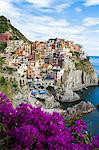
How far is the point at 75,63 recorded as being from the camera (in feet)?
317

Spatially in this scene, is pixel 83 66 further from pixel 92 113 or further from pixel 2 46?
pixel 92 113

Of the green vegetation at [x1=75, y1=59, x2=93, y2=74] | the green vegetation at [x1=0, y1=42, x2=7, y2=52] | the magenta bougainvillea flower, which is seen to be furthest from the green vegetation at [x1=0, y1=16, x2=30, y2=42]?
the magenta bougainvillea flower

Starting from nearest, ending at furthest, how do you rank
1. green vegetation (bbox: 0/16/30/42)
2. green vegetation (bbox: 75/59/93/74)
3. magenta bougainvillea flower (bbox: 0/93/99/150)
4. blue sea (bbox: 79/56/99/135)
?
magenta bougainvillea flower (bbox: 0/93/99/150), blue sea (bbox: 79/56/99/135), green vegetation (bbox: 75/59/93/74), green vegetation (bbox: 0/16/30/42)

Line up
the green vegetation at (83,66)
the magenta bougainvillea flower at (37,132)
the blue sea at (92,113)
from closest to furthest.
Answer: the magenta bougainvillea flower at (37,132) < the blue sea at (92,113) < the green vegetation at (83,66)

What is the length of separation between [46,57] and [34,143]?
90.6m

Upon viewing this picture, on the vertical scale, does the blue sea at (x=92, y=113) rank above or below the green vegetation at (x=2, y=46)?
below

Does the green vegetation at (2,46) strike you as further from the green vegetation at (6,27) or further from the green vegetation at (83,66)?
the green vegetation at (83,66)

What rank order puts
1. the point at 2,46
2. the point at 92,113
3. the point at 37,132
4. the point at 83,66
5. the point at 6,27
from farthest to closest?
the point at 6,27
the point at 83,66
the point at 2,46
the point at 92,113
the point at 37,132

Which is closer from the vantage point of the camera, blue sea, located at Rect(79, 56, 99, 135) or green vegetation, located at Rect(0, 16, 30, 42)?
blue sea, located at Rect(79, 56, 99, 135)

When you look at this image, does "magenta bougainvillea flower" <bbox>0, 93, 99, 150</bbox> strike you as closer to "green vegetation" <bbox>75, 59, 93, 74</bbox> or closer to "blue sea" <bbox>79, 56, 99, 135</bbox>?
"blue sea" <bbox>79, 56, 99, 135</bbox>

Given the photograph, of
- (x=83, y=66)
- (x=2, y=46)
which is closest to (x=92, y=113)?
(x=2, y=46)

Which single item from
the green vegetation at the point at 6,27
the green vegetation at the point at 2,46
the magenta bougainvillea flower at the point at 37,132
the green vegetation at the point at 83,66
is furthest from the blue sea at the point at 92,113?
the green vegetation at the point at 6,27

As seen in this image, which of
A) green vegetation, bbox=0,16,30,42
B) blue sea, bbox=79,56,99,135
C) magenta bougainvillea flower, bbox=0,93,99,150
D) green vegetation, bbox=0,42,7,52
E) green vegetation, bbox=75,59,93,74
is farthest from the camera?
green vegetation, bbox=0,16,30,42

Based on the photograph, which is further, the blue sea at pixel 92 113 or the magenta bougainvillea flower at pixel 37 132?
the blue sea at pixel 92 113
